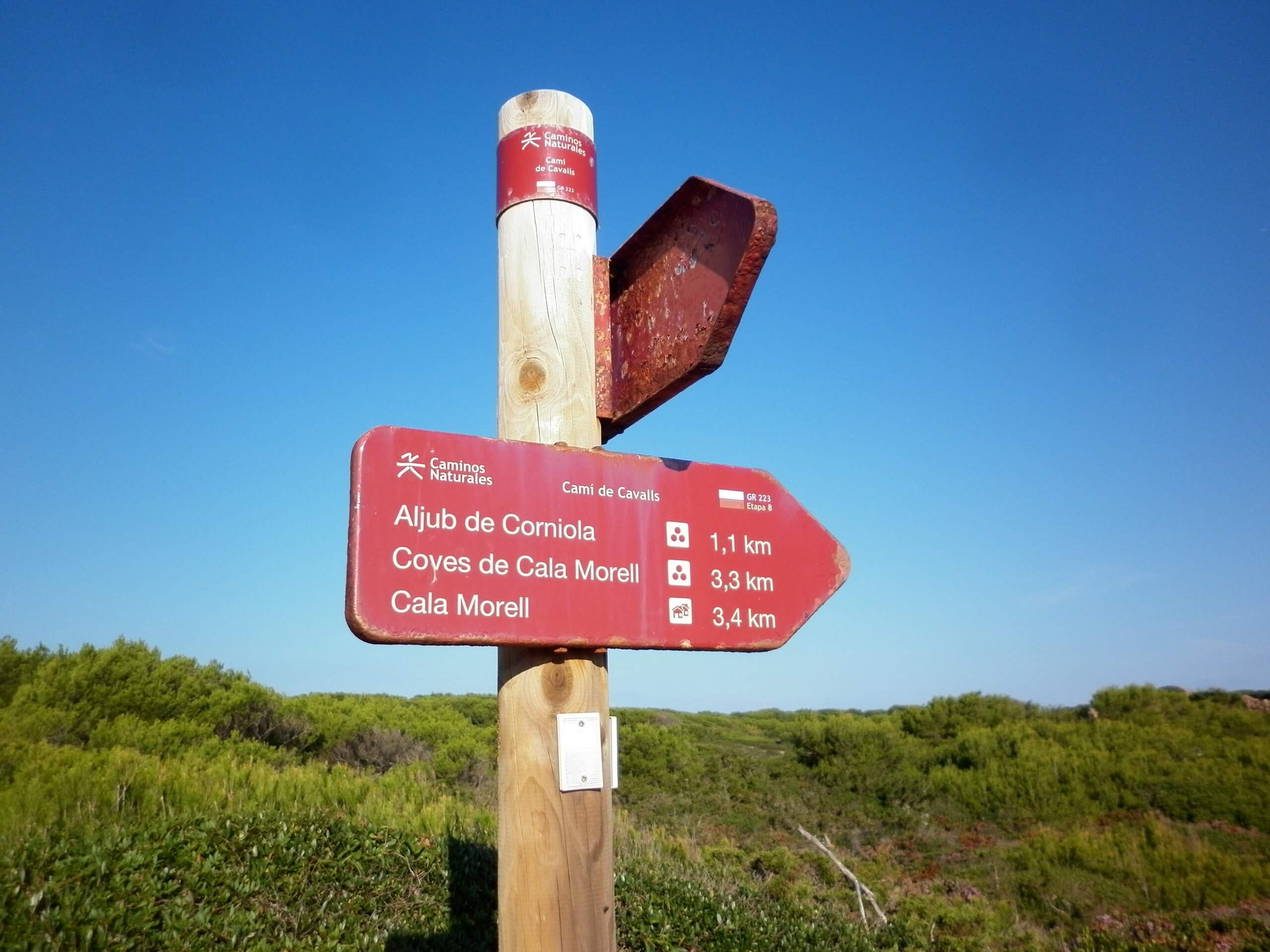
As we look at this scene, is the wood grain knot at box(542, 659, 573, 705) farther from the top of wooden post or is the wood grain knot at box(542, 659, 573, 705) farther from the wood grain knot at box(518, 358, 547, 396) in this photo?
the top of wooden post

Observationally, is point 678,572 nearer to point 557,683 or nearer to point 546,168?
point 557,683

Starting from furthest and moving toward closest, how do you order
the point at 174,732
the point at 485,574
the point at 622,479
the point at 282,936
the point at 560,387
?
the point at 174,732, the point at 282,936, the point at 560,387, the point at 622,479, the point at 485,574

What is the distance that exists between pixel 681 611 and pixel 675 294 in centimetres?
69

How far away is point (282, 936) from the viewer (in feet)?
13.5

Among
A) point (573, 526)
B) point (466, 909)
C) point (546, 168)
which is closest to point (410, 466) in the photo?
point (573, 526)

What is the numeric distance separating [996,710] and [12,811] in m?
21.4

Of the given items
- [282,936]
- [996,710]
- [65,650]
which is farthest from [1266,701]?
[65,650]

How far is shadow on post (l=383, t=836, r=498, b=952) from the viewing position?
441 centimetres

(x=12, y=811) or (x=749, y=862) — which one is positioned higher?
(x=12, y=811)

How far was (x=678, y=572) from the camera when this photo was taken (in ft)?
5.59

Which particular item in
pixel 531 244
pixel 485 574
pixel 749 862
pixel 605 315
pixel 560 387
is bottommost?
pixel 749 862

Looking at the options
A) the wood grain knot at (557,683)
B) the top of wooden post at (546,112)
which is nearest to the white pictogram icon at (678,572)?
the wood grain knot at (557,683)

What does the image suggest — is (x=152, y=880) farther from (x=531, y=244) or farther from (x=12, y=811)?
(x=531, y=244)

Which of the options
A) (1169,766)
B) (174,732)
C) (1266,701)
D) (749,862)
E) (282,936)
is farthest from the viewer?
(1266,701)
